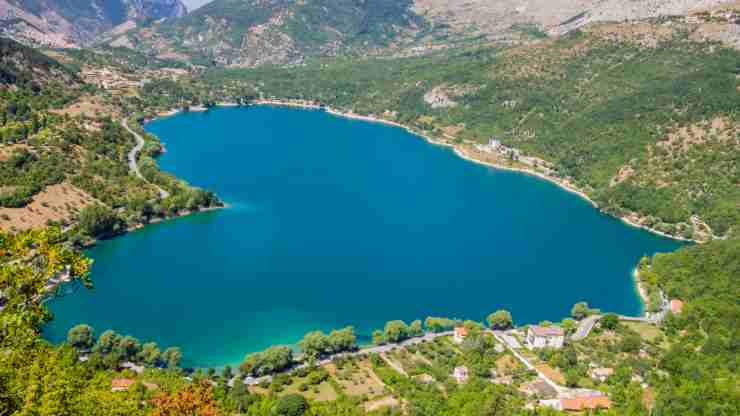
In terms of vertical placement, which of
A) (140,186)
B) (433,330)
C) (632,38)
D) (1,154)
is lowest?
(433,330)

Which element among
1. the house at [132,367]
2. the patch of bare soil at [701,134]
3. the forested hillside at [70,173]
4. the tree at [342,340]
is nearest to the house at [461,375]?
the tree at [342,340]

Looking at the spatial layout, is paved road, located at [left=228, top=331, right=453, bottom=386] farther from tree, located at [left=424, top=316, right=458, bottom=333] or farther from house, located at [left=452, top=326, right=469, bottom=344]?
house, located at [left=452, top=326, right=469, bottom=344]

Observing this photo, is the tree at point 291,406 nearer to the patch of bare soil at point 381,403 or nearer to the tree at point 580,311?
the patch of bare soil at point 381,403

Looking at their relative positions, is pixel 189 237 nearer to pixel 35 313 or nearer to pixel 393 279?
pixel 393 279

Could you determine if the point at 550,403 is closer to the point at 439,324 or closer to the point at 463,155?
the point at 439,324

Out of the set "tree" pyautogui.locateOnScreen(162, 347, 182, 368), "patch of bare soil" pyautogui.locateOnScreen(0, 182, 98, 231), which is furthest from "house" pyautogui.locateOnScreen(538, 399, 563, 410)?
"patch of bare soil" pyautogui.locateOnScreen(0, 182, 98, 231)

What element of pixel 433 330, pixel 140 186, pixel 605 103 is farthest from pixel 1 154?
pixel 605 103
